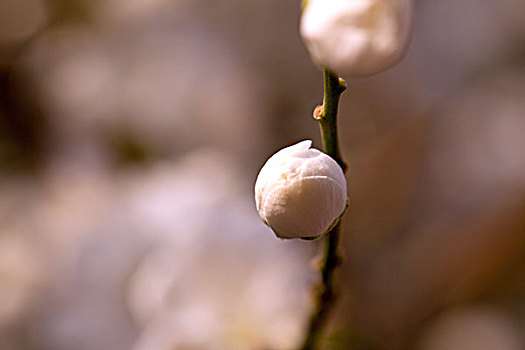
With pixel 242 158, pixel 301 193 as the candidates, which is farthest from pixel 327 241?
pixel 242 158

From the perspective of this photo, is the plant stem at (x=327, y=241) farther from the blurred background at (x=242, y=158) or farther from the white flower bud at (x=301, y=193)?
the blurred background at (x=242, y=158)

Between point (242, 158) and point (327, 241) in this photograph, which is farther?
point (242, 158)

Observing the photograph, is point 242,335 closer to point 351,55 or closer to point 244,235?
point 244,235

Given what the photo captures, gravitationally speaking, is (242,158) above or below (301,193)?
below

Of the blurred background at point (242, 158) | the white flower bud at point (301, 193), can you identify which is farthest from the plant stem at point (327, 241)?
the blurred background at point (242, 158)

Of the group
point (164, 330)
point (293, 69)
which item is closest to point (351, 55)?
point (164, 330)

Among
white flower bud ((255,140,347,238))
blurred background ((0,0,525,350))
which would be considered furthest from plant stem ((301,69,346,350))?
blurred background ((0,0,525,350))

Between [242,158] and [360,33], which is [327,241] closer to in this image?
[360,33]
